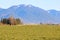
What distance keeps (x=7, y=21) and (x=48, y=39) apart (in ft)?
188

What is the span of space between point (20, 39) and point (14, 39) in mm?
689

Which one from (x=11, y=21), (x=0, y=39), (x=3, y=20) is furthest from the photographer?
(x=3, y=20)

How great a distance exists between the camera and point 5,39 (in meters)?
23.0

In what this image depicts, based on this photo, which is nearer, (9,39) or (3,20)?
(9,39)

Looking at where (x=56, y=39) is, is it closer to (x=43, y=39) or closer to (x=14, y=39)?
(x=43, y=39)

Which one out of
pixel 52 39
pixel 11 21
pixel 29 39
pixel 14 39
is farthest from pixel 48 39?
pixel 11 21

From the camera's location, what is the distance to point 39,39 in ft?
77.5

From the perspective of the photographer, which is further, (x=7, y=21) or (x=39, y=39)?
(x=7, y=21)

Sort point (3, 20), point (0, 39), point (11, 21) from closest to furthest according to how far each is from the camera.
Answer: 1. point (0, 39)
2. point (11, 21)
3. point (3, 20)

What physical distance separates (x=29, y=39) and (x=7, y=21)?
56.7 m

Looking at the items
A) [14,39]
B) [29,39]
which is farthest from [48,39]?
[14,39]

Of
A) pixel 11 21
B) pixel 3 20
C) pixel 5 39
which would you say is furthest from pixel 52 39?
pixel 3 20

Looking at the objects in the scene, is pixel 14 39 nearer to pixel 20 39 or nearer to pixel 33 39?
pixel 20 39

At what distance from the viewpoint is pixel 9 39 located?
23.2 metres
